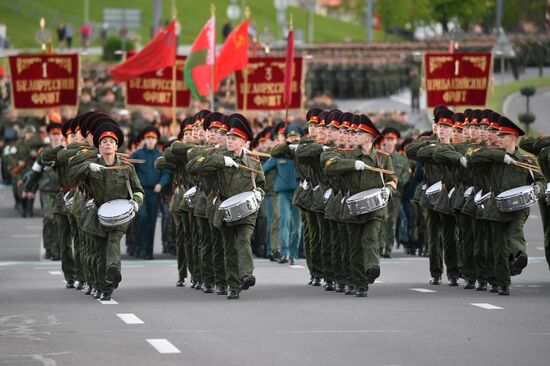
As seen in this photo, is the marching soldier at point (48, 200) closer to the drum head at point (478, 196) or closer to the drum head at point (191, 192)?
the drum head at point (191, 192)

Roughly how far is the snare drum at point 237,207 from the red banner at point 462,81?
13533 mm

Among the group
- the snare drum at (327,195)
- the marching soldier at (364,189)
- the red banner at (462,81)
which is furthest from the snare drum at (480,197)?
the red banner at (462,81)

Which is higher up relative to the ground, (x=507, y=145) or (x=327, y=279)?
(x=507, y=145)

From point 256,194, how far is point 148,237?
303 inches

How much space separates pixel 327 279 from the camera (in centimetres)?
2047

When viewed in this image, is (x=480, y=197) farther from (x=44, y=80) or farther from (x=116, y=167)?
(x=44, y=80)

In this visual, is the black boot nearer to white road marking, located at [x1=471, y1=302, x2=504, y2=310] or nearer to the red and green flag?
white road marking, located at [x1=471, y1=302, x2=504, y2=310]

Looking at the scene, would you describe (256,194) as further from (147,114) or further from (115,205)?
(147,114)

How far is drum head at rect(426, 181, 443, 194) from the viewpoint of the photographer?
2088cm

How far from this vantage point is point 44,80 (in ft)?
109

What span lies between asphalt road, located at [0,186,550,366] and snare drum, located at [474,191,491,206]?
998 millimetres

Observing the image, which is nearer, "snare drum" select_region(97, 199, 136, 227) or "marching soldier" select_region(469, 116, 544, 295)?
"snare drum" select_region(97, 199, 136, 227)

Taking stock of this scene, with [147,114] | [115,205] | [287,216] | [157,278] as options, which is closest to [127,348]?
[115,205]

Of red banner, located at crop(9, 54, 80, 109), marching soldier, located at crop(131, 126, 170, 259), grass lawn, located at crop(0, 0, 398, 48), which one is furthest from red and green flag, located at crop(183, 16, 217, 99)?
grass lawn, located at crop(0, 0, 398, 48)
